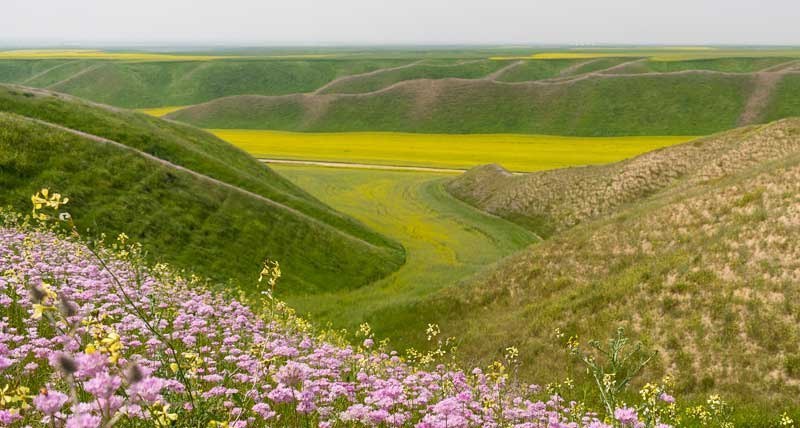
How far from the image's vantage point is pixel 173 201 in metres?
35.7

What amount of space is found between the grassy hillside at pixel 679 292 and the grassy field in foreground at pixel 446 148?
203 ft

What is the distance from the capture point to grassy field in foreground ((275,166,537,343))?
107 feet

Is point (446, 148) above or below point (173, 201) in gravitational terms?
below

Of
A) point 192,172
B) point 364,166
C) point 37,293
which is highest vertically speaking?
point 37,293

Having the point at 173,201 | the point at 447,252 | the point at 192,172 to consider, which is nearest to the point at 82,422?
the point at 173,201

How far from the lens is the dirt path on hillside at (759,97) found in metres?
142

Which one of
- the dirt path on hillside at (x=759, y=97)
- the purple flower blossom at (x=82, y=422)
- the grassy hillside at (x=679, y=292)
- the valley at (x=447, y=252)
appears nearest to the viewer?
the purple flower blossom at (x=82, y=422)

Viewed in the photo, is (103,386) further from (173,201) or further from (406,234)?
(406,234)

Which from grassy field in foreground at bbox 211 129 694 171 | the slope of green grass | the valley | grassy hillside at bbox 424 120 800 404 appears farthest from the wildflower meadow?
the slope of green grass

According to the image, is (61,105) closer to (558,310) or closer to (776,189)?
(558,310)

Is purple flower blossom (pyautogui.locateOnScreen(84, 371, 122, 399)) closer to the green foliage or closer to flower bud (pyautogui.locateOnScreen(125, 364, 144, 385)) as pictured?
flower bud (pyautogui.locateOnScreen(125, 364, 144, 385))

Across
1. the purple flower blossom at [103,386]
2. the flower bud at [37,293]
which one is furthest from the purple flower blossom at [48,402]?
the flower bud at [37,293]

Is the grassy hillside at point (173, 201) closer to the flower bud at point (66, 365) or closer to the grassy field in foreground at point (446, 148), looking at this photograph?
the flower bud at point (66, 365)

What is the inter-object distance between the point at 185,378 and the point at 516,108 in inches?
6146
